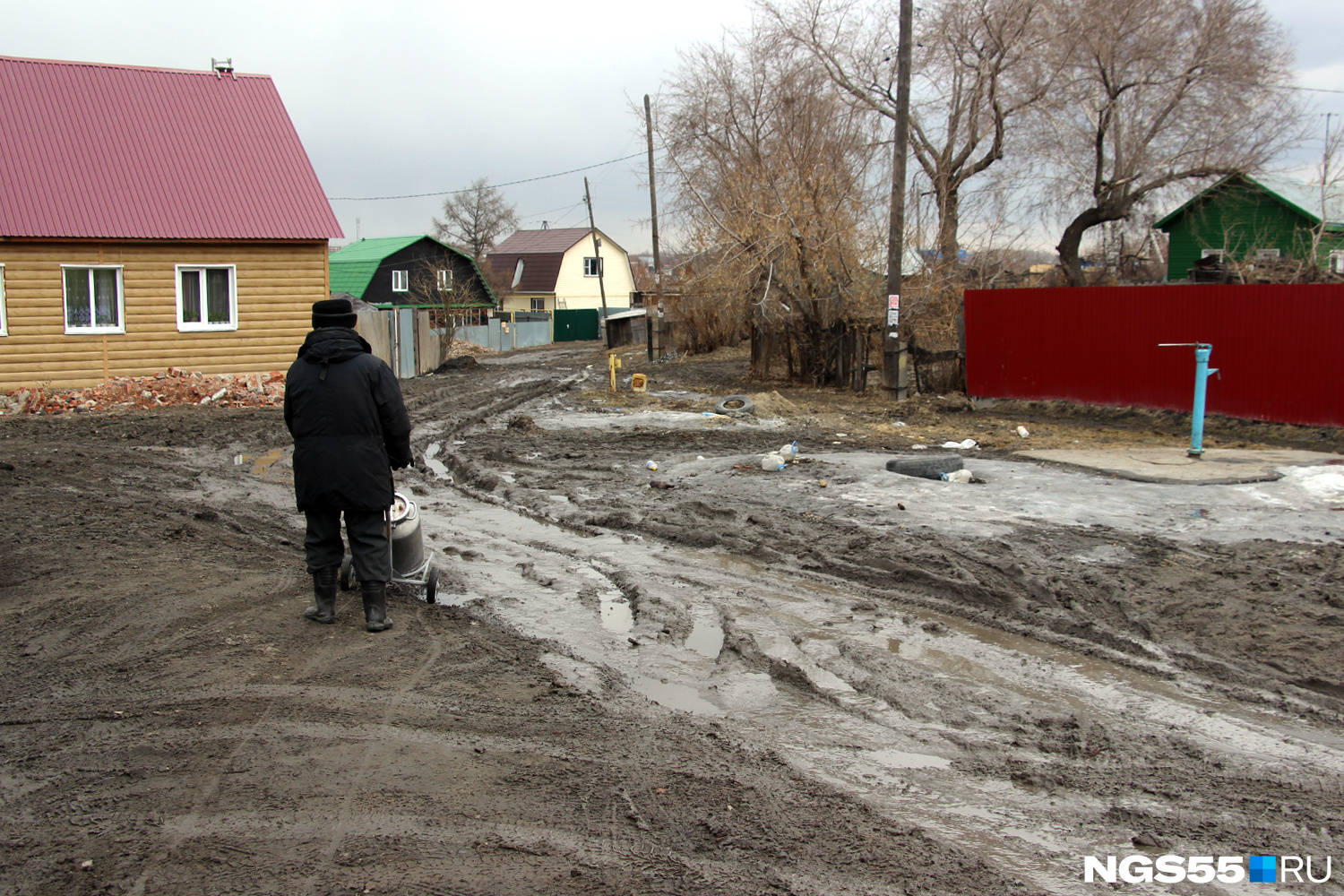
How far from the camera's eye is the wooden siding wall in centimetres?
1778

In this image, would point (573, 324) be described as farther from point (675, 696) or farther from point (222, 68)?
point (675, 696)

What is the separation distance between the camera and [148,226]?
60.6ft

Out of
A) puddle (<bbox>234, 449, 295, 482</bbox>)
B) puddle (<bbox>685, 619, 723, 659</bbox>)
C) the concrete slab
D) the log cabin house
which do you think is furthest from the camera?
the log cabin house

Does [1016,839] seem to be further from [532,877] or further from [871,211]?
[871,211]

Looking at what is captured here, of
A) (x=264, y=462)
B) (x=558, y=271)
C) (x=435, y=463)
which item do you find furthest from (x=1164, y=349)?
(x=558, y=271)

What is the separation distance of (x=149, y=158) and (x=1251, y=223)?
3355cm

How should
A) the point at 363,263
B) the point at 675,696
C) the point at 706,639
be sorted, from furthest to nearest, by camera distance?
the point at 363,263, the point at 706,639, the point at 675,696

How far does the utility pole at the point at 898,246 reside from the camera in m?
17.1

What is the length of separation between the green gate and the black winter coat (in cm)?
4687

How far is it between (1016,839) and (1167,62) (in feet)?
92.3

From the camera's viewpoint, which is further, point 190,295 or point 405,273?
point 405,273

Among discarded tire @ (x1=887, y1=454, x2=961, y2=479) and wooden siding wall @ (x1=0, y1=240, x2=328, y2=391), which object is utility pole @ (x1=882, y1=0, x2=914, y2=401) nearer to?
discarded tire @ (x1=887, y1=454, x2=961, y2=479)

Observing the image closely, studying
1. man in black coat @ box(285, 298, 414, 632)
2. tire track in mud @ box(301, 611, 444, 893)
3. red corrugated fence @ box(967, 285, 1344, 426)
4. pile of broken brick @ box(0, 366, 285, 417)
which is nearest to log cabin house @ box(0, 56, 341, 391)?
pile of broken brick @ box(0, 366, 285, 417)

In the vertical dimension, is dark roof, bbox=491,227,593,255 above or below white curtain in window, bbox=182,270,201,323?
above
